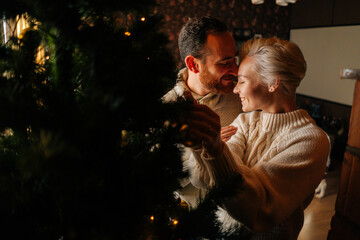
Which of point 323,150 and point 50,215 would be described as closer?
point 50,215

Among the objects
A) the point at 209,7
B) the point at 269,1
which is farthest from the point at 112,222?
A: the point at 269,1

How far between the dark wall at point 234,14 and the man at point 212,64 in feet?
11.6

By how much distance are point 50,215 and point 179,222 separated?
26 centimetres

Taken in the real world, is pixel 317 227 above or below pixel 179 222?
below

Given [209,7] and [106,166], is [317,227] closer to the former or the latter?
[106,166]

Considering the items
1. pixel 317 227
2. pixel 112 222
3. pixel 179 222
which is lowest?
pixel 317 227

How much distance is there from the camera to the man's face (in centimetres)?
168

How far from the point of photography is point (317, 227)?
2980 millimetres

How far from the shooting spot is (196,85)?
1.83m

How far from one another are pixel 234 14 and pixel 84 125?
20.2 ft

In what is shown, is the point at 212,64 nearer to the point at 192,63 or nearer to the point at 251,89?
the point at 192,63

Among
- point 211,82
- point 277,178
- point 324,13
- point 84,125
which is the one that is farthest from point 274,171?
point 324,13

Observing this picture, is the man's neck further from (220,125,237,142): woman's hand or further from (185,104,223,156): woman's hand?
A: (185,104,223,156): woman's hand

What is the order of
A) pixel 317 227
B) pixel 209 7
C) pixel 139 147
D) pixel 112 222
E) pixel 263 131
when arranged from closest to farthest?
pixel 112 222, pixel 139 147, pixel 263 131, pixel 317 227, pixel 209 7
